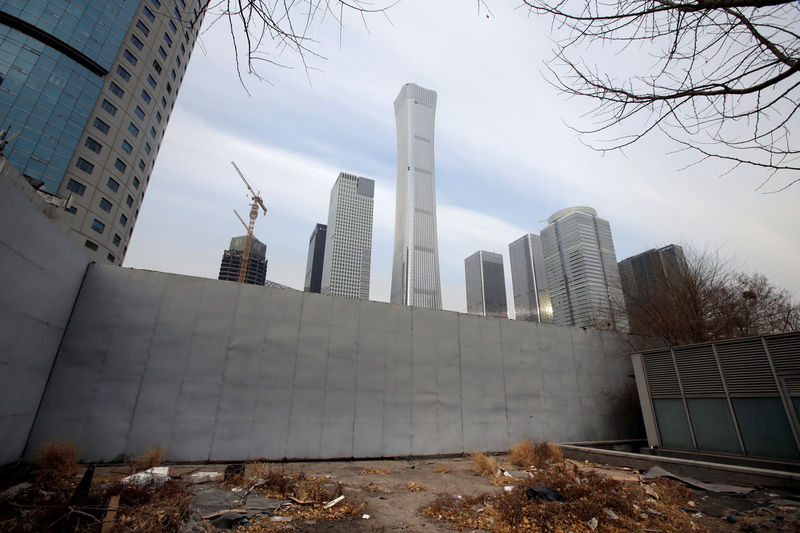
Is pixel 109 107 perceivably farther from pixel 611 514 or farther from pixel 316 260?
pixel 316 260

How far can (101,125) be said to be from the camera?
39.3 metres

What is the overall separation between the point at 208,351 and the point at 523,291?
16299 cm

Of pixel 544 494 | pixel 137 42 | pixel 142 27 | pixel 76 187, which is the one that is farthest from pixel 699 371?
pixel 142 27

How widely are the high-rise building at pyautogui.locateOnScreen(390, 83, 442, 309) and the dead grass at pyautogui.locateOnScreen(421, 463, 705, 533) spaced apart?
434 feet

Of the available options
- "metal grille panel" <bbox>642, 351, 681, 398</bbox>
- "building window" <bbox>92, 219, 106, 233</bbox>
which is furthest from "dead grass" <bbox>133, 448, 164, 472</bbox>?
"building window" <bbox>92, 219, 106, 233</bbox>

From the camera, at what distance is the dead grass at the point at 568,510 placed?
3.91 metres

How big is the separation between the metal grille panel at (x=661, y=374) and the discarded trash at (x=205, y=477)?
1132cm

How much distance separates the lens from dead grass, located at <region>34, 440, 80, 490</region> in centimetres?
521

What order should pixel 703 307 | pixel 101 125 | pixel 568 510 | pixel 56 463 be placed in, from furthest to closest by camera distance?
pixel 101 125
pixel 703 307
pixel 56 463
pixel 568 510

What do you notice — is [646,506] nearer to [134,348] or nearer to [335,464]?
[335,464]

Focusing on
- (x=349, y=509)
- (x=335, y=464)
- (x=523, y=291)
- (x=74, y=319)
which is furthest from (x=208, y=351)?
(x=523, y=291)

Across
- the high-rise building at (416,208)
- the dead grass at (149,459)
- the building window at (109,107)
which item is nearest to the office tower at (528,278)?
the high-rise building at (416,208)

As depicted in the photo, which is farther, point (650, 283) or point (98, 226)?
point (98, 226)

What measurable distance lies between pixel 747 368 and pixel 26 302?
582 inches
